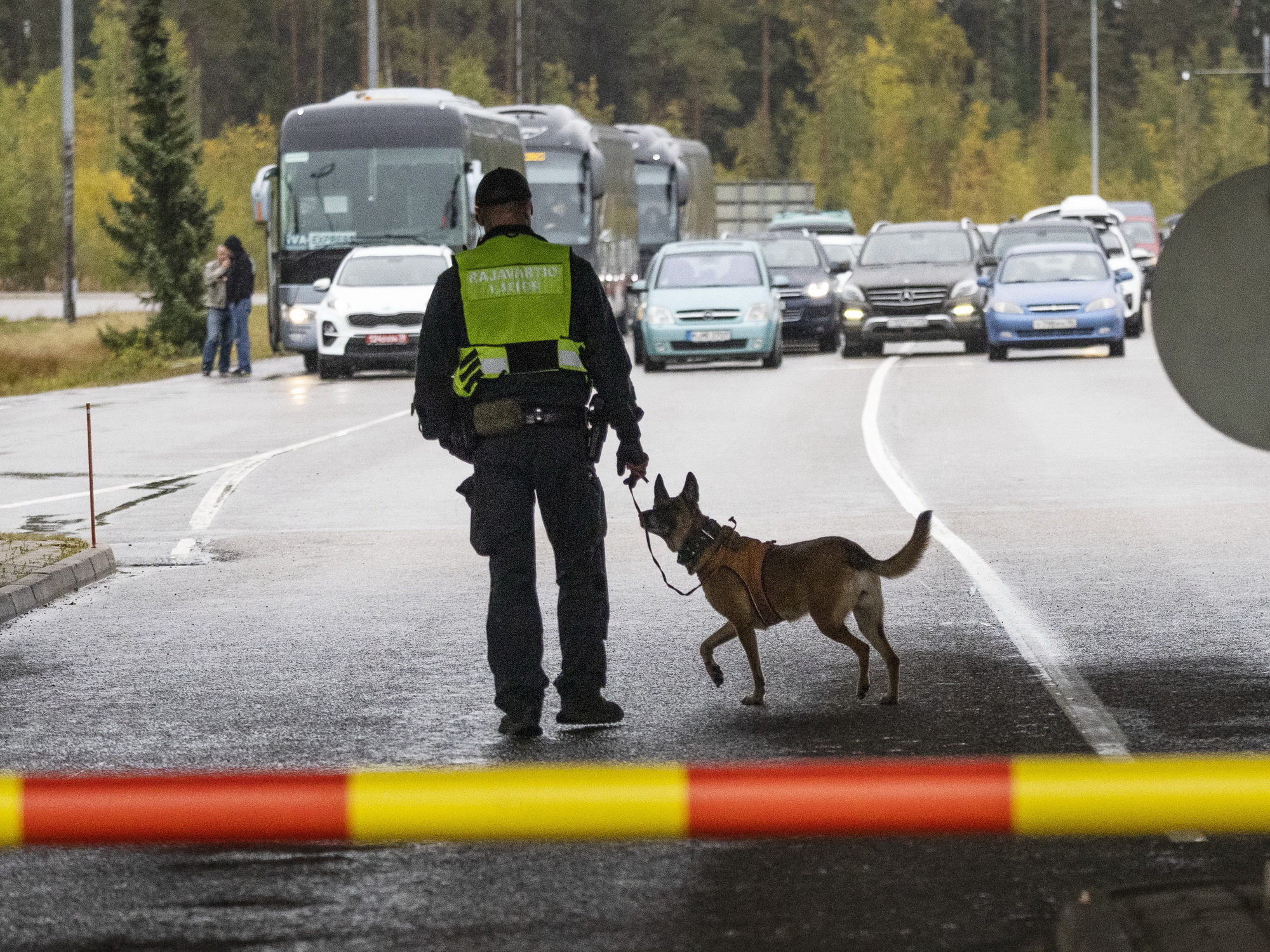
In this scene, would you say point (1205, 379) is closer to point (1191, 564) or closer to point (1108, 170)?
point (1191, 564)

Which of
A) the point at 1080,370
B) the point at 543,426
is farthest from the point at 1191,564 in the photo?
the point at 1080,370

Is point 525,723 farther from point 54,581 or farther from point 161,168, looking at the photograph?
point 161,168

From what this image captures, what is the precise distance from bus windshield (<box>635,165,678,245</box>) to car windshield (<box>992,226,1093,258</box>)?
14030 millimetres

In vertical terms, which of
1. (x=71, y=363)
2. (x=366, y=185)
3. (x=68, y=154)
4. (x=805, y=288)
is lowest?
(x=71, y=363)

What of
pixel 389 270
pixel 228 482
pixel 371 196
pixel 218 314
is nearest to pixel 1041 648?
pixel 228 482

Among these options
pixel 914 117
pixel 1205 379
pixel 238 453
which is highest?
pixel 914 117

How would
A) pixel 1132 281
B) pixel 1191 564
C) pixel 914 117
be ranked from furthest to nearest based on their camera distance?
pixel 914 117, pixel 1132 281, pixel 1191 564

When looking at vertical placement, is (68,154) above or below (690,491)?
above

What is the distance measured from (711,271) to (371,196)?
4896mm

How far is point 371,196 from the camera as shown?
32.6 meters

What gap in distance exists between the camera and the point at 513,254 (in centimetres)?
731

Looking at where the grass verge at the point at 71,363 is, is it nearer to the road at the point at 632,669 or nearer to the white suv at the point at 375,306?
the white suv at the point at 375,306

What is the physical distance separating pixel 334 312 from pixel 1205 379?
25380 mm

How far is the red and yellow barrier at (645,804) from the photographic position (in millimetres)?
3035
